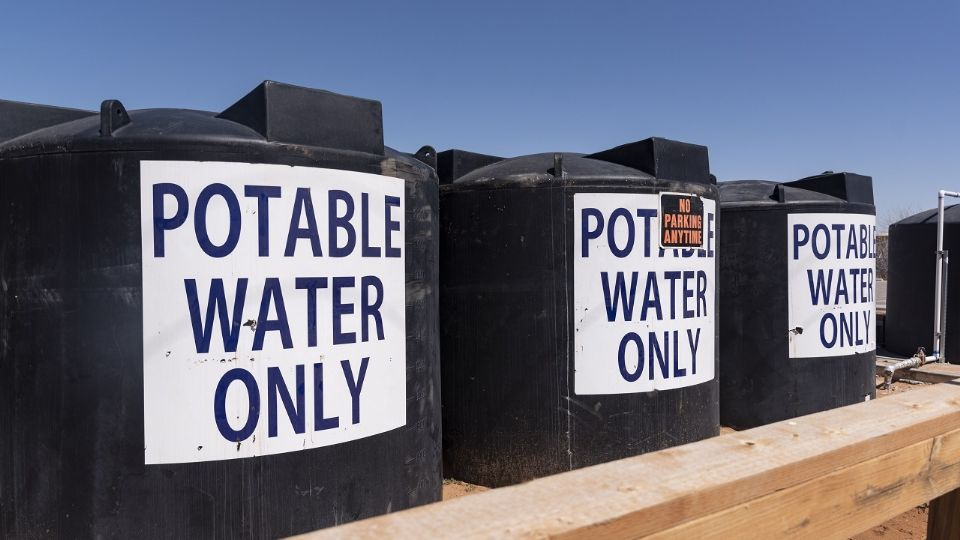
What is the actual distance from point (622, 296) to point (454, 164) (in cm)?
160

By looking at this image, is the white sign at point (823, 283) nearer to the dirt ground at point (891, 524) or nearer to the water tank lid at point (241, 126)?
the dirt ground at point (891, 524)

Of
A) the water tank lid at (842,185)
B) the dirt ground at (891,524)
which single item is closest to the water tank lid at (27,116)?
the dirt ground at (891,524)

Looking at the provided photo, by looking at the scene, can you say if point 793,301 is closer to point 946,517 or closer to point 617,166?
point 617,166

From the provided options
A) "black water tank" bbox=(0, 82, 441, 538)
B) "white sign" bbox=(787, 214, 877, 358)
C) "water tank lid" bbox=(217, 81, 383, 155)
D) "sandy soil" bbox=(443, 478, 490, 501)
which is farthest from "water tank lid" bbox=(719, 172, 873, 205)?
"black water tank" bbox=(0, 82, 441, 538)

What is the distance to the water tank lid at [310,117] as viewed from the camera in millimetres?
3045

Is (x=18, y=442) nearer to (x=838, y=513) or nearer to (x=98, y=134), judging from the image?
(x=98, y=134)

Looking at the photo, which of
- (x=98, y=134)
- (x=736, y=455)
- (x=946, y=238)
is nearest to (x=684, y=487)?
(x=736, y=455)

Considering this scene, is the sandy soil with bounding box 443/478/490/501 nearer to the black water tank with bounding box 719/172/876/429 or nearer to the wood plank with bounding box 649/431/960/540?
the black water tank with bounding box 719/172/876/429

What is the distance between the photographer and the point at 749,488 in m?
1.45

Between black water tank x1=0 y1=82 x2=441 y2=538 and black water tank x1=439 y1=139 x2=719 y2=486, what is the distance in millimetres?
1844

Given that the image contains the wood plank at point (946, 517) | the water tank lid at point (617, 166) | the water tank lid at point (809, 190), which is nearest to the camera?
the wood plank at point (946, 517)

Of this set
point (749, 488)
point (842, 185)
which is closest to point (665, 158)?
point (842, 185)

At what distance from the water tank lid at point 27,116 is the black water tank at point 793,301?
18.0 ft

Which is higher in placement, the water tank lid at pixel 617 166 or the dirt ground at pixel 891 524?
the water tank lid at pixel 617 166
